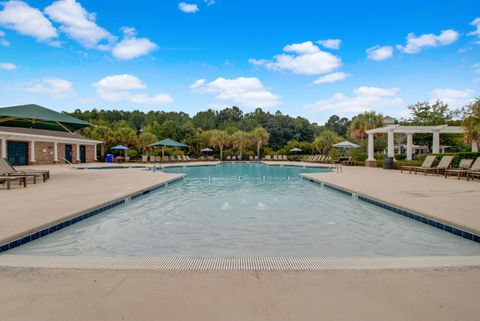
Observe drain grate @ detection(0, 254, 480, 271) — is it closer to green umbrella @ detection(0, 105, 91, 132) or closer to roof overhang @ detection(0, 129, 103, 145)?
green umbrella @ detection(0, 105, 91, 132)

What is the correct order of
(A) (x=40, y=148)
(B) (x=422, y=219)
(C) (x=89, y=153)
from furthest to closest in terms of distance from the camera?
(C) (x=89, y=153)
(A) (x=40, y=148)
(B) (x=422, y=219)

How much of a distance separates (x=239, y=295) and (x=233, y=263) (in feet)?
2.82

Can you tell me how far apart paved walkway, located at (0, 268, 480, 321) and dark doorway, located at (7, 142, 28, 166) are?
25133 millimetres

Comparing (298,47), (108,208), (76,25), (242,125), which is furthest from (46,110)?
(242,125)

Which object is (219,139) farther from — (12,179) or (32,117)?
(12,179)

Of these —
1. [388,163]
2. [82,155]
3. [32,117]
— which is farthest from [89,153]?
[388,163]

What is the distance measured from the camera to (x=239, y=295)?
2666 millimetres

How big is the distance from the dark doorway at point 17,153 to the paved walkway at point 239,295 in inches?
989

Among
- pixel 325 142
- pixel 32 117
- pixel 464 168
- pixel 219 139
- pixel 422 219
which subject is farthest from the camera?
pixel 219 139

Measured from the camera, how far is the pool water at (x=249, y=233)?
4.45m

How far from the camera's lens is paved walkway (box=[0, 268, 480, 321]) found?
233cm

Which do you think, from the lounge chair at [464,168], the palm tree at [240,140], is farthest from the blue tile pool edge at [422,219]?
the palm tree at [240,140]

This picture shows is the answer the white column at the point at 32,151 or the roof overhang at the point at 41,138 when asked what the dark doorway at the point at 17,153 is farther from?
the roof overhang at the point at 41,138

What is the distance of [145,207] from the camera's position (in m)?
7.82
